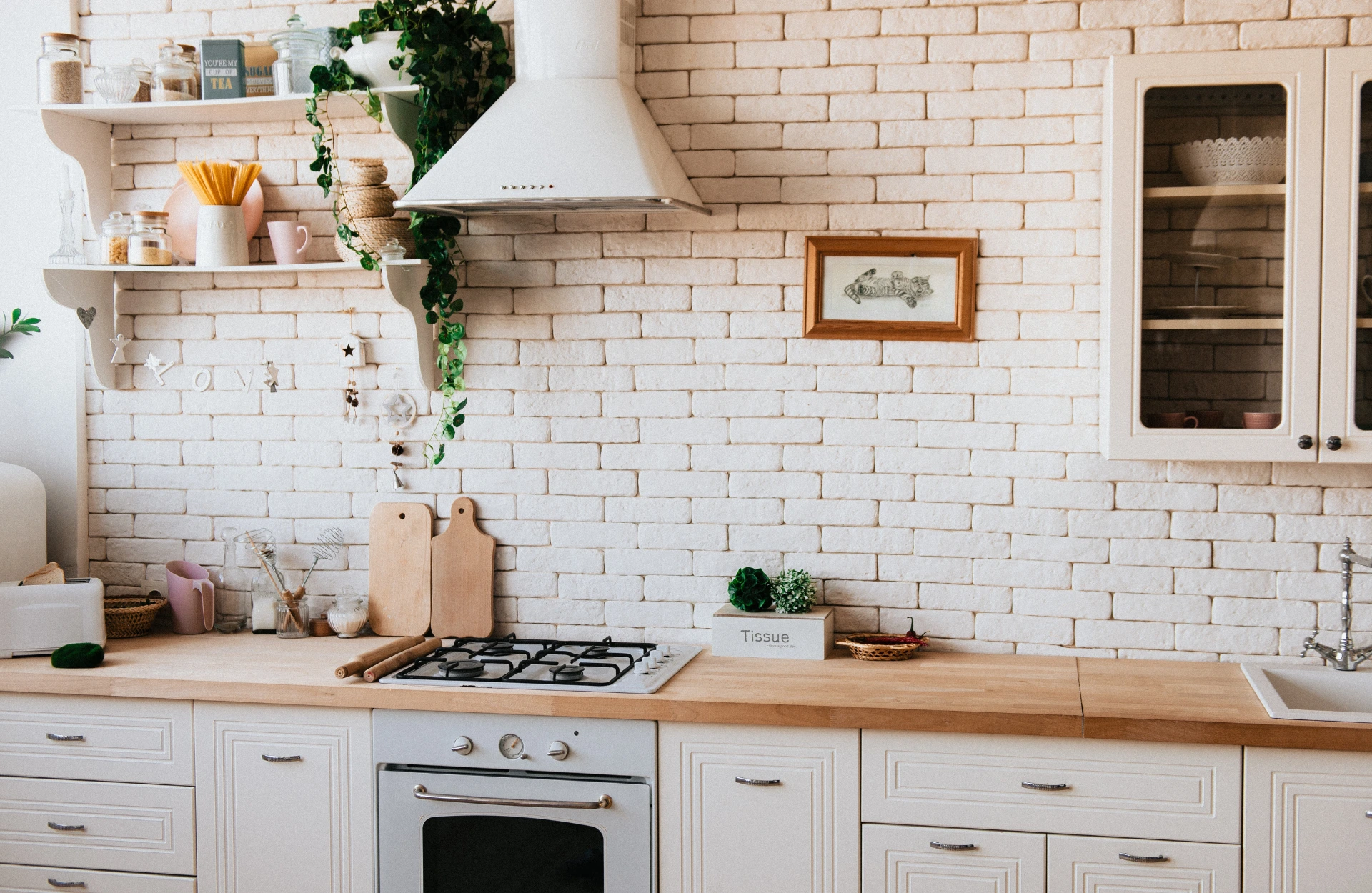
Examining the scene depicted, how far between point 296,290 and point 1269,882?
266 centimetres

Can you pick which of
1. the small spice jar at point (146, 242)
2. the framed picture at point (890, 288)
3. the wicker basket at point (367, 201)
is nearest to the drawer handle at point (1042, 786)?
the framed picture at point (890, 288)

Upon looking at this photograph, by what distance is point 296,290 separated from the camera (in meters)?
3.15

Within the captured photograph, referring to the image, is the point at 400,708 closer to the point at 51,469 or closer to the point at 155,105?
the point at 51,469

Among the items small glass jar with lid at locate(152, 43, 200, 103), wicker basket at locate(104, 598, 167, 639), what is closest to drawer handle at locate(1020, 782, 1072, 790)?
wicker basket at locate(104, 598, 167, 639)

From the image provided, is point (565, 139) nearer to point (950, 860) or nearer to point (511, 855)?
point (511, 855)

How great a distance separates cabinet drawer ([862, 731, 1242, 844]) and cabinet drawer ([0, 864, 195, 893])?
1586mm

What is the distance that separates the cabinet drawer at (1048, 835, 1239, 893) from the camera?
228cm

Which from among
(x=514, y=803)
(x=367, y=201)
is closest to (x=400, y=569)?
(x=514, y=803)

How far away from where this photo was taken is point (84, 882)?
2.70 m

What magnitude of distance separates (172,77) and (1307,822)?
3105mm

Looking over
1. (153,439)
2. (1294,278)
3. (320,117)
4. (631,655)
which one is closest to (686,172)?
(320,117)

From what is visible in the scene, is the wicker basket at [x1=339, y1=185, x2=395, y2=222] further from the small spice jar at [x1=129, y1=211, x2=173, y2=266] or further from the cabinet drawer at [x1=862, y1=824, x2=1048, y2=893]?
the cabinet drawer at [x1=862, y1=824, x2=1048, y2=893]

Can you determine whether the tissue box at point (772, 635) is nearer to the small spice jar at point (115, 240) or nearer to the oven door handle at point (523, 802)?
the oven door handle at point (523, 802)

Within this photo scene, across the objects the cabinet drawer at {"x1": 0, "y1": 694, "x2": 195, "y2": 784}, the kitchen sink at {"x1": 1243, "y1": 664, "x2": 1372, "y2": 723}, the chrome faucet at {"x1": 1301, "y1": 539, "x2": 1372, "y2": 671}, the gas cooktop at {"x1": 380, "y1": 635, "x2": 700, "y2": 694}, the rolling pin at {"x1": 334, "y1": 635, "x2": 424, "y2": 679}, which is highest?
the chrome faucet at {"x1": 1301, "y1": 539, "x2": 1372, "y2": 671}
